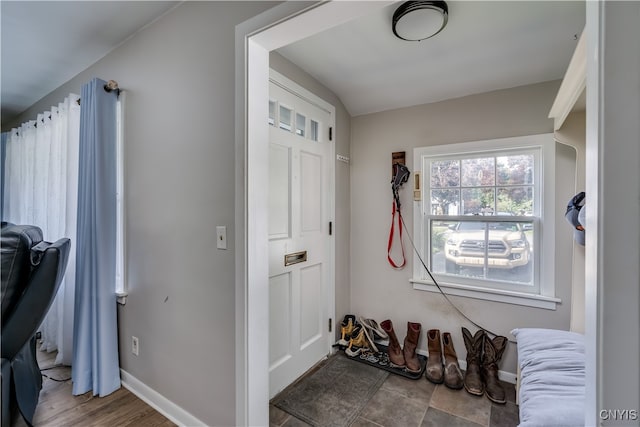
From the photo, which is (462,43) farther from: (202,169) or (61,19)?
(61,19)

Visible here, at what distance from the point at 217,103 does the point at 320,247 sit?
135cm

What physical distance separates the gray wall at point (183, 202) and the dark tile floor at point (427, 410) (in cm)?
64

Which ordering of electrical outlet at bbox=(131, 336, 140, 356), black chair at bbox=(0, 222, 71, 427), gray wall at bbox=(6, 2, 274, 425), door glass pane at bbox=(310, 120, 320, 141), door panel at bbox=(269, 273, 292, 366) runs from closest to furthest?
black chair at bbox=(0, 222, 71, 427)
gray wall at bbox=(6, 2, 274, 425)
electrical outlet at bbox=(131, 336, 140, 356)
door panel at bbox=(269, 273, 292, 366)
door glass pane at bbox=(310, 120, 320, 141)

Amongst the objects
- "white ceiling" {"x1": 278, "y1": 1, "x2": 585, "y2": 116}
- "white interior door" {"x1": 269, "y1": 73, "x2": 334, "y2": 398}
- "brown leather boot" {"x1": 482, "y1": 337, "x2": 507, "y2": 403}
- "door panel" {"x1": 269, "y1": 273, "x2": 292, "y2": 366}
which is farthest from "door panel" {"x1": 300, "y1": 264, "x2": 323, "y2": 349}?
"white ceiling" {"x1": 278, "y1": 1, "x2": 585, "y2": 116}

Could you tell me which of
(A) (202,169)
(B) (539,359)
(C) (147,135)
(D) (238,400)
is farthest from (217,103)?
(B) (539,359)

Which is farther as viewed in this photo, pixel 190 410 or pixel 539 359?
pixel 190 410

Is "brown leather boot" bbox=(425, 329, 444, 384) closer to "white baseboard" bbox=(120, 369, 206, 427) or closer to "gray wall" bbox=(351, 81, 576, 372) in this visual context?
"gray wall" bbox=(351, 81, 576, 372)

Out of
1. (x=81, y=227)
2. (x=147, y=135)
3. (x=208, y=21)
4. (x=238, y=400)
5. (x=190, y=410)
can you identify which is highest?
(x=208, y=21)

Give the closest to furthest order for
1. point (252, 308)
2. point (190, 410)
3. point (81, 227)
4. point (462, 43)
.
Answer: point (252, 308) < point (190, 410) < point (462, 43) < point (81, 227)

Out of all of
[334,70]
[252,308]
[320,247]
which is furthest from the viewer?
[320,247]

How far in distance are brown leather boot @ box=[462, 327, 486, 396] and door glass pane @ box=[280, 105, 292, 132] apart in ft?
6.77

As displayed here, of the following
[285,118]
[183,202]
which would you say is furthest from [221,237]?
[285,118]

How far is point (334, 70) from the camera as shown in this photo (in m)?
2.01

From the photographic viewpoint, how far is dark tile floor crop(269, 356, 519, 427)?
156 cm
